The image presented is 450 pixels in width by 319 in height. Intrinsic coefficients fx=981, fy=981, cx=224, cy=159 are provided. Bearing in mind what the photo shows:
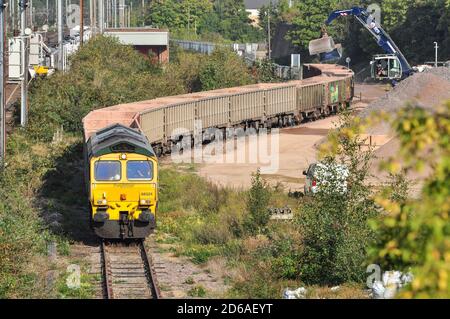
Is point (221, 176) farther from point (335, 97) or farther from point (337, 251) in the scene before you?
point (335, 97)

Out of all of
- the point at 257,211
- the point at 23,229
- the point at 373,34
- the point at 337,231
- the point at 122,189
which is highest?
the point at 373,34

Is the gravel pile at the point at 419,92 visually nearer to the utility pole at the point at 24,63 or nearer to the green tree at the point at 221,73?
the green tree at the point at 221,73

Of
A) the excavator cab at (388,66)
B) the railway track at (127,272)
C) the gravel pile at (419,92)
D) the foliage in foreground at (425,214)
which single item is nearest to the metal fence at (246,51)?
the excavator cab at (388,66)

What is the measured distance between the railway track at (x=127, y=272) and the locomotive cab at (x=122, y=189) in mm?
469

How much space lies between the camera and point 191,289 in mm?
18641

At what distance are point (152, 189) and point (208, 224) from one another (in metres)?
3.42

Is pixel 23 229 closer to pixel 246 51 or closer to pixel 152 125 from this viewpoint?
pixel 152 125

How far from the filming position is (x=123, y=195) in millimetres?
21781

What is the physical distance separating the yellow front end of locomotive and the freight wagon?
15.1 feet

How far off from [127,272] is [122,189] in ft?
7.67

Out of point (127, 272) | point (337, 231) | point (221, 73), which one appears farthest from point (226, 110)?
point (337, 231)

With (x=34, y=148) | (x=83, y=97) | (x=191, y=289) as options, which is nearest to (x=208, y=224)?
(x=191, y=289)

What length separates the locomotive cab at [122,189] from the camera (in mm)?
21750
